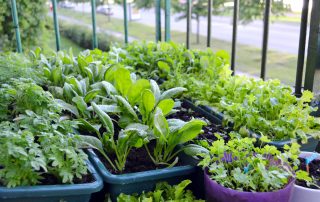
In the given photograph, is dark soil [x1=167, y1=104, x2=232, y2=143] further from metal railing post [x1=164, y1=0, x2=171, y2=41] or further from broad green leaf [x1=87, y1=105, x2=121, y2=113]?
metal railing post [x1=164, y1=0, x2=171, y2=41]

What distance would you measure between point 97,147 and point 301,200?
0.72 metres

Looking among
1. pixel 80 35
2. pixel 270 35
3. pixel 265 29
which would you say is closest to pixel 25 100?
pixel 265 29

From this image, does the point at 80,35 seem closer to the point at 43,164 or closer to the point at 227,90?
the point at 227,90

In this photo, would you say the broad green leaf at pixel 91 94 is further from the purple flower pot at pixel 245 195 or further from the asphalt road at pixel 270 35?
the asphalt road at pixel 270 35

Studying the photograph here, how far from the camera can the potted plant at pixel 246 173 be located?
115 cm

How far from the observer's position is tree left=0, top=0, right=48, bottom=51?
454cm

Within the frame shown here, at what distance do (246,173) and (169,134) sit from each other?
0.32 meters

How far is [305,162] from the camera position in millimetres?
1413

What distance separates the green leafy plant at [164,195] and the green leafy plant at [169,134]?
11 cm

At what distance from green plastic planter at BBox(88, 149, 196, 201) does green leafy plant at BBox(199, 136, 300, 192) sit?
103 mm

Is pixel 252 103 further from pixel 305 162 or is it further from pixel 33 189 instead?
pixel 33 189

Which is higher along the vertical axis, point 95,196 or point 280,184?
point 280,184

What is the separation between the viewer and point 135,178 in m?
1.24

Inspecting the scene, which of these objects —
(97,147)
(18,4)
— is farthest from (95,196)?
(18,4)
